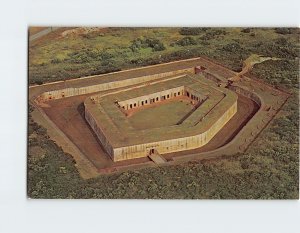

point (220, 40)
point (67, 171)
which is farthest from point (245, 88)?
point (67, 171)

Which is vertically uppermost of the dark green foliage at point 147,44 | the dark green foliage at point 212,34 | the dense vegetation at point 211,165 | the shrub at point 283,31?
the shrub at point 283,31

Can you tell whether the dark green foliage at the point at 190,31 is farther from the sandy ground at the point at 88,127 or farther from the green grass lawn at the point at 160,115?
the sandy ground at the point at 88,127

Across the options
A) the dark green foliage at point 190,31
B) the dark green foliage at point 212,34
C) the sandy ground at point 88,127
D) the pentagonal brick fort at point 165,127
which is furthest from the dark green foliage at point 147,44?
the sandy ground at point 88,127

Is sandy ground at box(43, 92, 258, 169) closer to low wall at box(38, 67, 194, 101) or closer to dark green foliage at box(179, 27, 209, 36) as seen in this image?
low wall at box(38, 67, 194, 101)

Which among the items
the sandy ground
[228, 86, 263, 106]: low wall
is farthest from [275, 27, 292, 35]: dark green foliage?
the sandy ground

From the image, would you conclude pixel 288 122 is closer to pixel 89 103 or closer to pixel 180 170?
pixel 180 170


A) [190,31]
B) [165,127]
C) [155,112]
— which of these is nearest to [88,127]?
[155,112]

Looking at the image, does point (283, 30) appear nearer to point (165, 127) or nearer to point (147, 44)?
point (147, 44)
